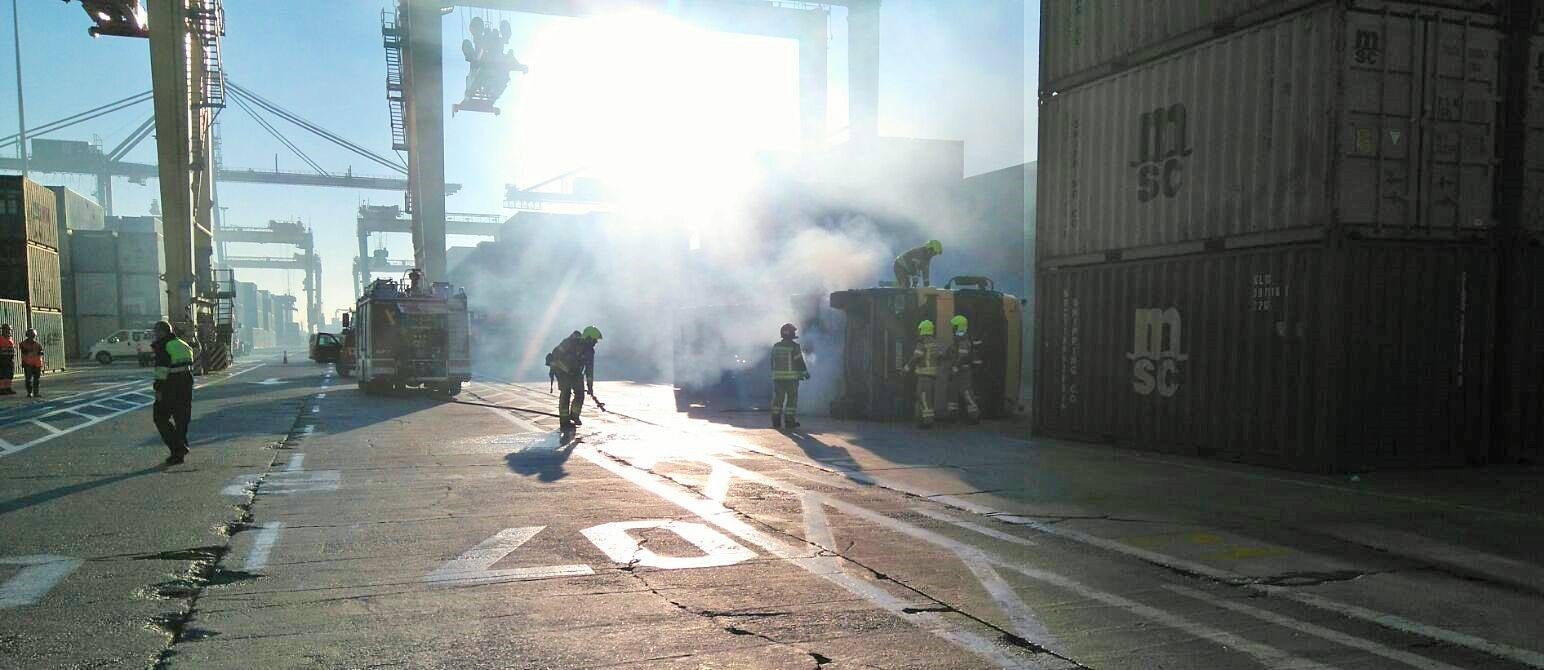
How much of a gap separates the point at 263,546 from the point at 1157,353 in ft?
29.9

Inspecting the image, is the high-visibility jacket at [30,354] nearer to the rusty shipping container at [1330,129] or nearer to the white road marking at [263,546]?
the white road marking at [263,546]

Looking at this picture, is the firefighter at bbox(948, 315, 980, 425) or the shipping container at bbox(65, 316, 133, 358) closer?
the firefighter at bbox(948, 315, 980, 425)

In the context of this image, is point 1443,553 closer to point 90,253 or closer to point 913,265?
point 913,265

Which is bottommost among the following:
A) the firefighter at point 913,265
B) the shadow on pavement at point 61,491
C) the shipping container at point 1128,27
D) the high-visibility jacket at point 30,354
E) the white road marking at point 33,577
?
the shadow on pavement at point 61,491

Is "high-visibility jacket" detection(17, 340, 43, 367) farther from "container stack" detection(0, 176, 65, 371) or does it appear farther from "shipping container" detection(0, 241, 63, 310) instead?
"shipping container" detection(0, 241, 63, 310)

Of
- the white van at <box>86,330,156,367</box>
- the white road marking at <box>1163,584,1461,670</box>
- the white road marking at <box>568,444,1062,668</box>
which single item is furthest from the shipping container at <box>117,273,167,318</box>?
the white road marking at <box>1163,584,1461,670</box>

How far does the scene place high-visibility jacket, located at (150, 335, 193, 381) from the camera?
1014cm

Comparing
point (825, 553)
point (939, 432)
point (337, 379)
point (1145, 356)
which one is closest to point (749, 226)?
point (337, 379)

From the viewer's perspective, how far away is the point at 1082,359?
1244 cm

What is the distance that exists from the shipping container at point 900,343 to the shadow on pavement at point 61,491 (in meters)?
9.80

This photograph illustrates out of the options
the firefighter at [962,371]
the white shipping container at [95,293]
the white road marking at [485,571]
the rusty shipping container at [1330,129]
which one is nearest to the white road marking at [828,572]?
the white road marking at [485,571]

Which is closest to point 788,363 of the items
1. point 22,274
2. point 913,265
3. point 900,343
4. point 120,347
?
point 900,343

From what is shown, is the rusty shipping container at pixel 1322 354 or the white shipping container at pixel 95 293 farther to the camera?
the white shipping container at pixel 95 293

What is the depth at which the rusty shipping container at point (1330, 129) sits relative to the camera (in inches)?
366
